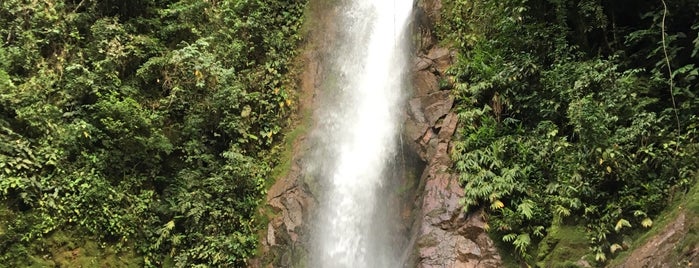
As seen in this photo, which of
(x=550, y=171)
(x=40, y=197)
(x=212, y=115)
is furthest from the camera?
(x=212, y=115)

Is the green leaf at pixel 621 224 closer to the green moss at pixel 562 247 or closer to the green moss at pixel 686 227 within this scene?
the green moss at pixel 686 227

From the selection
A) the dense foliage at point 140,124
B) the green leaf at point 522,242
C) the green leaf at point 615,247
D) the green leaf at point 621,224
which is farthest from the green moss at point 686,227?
the dense foliage at point 140,124

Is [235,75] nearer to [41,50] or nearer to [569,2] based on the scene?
[41,50]

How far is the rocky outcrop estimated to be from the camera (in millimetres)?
7223

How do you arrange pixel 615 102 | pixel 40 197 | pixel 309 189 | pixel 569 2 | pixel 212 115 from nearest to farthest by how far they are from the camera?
pixel 615 102 → pixel 569 2 → pixel 40 197 → pixel 309 189 → pixel 212 115

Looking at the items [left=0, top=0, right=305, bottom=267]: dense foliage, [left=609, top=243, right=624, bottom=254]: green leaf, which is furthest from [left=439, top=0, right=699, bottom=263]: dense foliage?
[left=0, top=0, right=305, bottom=267]: dense foliage

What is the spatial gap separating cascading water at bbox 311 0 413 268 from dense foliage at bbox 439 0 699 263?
200cm

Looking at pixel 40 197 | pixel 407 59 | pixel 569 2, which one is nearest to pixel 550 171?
pixel 569 2

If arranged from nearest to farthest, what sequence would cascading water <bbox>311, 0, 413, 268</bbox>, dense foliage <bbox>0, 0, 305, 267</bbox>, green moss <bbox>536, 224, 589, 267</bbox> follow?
green moss <bbox>536, 224, 589, 267</bbox> < dense foliage <bbox>0, 0, 305, 267</bbox> < cascading water <bbox>311, 0, 413, 268</bbox>

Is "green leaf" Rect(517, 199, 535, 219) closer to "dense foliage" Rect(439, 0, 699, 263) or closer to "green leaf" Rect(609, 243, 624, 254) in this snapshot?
"dense foliage" Rect(439, 0, 699, 263)

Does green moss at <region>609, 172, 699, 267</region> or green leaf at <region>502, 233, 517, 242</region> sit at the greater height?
green moss at <region>609, 172, 699, 267</region>

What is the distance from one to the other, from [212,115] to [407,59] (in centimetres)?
464

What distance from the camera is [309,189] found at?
995 centimetres

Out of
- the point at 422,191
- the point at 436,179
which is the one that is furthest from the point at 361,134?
the point at 436,179
